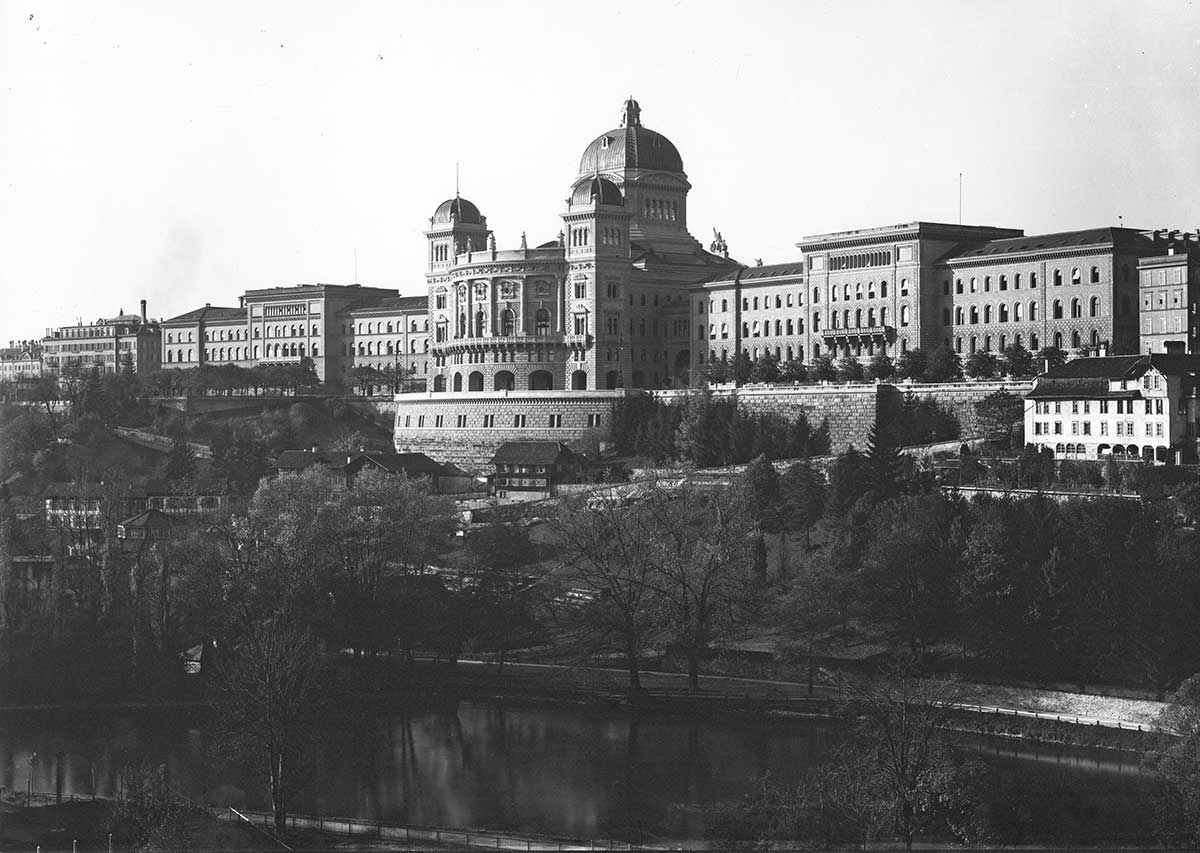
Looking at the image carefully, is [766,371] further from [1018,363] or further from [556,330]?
[556,330]

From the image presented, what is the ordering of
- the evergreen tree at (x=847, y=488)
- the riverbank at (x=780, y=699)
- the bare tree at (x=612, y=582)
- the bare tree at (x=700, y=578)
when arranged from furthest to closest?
1. the evergreen tree at (x=847, y=488)
2. the bare tree at (x=612, y=582)
3. the bare tree at (x=700, y=578)
4. the riverbank at (x=780, y=699)

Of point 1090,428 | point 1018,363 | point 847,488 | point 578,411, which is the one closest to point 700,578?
point 847,488

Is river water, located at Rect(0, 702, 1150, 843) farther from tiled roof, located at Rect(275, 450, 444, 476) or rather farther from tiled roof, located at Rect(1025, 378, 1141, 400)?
tiled roof, located at Rect(275, 450, 444, 476)

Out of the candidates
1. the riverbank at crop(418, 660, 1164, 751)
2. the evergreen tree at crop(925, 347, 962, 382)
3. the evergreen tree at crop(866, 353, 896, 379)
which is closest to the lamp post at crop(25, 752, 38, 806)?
the riverbank at crop(418, 660, 1164, 751)

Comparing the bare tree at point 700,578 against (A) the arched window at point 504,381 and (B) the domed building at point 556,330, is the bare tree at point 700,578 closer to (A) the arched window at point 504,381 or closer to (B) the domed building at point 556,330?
(B) the domed building at point 556,330

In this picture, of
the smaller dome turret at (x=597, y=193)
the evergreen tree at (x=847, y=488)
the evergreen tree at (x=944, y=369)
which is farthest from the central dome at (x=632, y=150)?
the evergreen tree at (x=847, y=488)

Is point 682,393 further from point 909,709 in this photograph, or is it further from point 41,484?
point 909,709

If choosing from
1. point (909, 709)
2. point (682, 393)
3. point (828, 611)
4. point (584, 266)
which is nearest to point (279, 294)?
point (584, 266)
